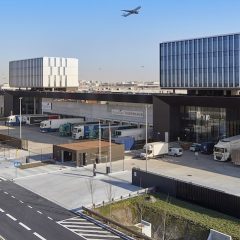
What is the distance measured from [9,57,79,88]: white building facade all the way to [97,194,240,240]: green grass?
78.5 metres

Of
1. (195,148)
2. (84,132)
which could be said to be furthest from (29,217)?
(84,132)

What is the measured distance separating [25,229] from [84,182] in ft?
42.4

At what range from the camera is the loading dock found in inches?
1816

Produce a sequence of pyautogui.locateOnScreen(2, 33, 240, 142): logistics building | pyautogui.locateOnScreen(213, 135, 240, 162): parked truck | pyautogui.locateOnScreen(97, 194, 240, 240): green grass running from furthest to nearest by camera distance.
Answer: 1. pyautogui.locateOnScreen(2, 33, 240, 142): logistics building
2. pyautogui.locateOnScreen(213, 135, 240, 162): parked truck
3. pyautogui.locateOnScreen(97, 194, 240, 240): green grass

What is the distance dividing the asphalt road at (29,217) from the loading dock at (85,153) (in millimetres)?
10876

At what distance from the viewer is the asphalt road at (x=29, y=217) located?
25.3 metres

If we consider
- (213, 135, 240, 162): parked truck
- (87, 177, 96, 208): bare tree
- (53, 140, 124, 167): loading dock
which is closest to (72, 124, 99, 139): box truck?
(53, 140, 124, 167): loading dock

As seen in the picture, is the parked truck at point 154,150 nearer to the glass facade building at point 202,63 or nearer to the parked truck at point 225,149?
the parked truck at point 225,149

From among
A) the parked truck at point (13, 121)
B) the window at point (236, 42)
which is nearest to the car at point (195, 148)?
the window at point (236, 42)

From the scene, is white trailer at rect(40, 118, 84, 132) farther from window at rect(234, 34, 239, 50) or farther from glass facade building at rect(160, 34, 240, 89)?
window at rect(234, 34, 239, 50)

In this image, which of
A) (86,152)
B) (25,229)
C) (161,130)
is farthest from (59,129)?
(25,229)

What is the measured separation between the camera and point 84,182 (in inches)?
1528

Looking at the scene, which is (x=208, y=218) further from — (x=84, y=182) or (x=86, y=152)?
(x=86, y=152)

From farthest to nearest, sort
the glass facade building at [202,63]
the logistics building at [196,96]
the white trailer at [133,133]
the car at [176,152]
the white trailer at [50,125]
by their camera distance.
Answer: the white trailer at [50,125] → the white trailer at [133,133] → the glass facade building at [202,63] → the logistics building at [196,96] → the car at [176,152]
